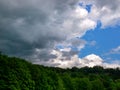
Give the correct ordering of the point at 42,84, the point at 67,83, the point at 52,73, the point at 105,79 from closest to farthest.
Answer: the point at 42,84 < the point at 52,73 < the point at 67,83 < the point at 105,79

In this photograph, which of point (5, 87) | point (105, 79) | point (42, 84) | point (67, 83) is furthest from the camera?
point (105, 79)

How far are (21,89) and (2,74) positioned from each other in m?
5.14

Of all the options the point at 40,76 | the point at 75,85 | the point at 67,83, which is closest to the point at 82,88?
the point at 75,85

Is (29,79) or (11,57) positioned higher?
(11,57)

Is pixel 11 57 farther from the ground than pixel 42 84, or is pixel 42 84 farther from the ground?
pixel 11 57

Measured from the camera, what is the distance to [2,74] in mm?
70500

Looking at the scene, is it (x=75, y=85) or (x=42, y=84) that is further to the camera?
(x=75, y=85)

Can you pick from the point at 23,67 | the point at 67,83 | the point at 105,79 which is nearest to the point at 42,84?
the point at 23,67

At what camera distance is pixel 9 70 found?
71.3 m

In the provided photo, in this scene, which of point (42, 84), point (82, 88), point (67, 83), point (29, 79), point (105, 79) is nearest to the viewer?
point (29, 79)

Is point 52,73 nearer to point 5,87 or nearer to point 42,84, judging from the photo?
point 42,84

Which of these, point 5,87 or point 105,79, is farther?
point 105,79

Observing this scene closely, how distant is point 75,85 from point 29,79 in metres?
42.6

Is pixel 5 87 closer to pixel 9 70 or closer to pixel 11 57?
pixel 9 70
